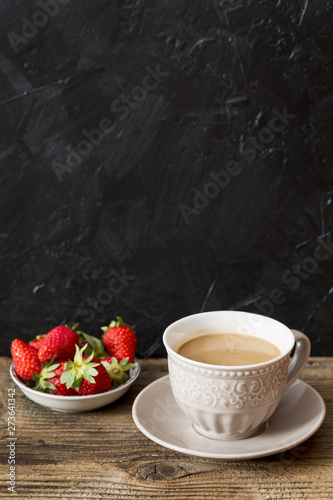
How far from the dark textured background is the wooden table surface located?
→ 29 cm

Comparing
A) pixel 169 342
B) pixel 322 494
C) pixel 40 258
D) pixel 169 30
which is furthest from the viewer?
pixel 40 258

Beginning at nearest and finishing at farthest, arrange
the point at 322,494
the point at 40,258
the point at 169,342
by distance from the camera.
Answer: the point at 322,494
the point at 169,342
the point at 40,258

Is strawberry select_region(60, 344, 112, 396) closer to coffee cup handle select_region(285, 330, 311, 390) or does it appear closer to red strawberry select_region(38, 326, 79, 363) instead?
red strawberry select_region(38, 326, 79, 363)

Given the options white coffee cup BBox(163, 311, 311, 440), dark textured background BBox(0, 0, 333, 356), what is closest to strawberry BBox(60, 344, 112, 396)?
white coffee cup BBox(163, 311, 311, 440)

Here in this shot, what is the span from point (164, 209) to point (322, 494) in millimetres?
585

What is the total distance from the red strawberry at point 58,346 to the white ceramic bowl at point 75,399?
63mm

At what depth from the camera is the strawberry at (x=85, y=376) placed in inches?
33.5

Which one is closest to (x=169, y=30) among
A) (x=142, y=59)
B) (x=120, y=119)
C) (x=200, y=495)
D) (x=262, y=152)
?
(x=142, y=59)

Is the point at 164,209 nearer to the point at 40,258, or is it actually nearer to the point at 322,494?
the point at 40,258

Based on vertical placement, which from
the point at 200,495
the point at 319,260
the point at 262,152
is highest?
the point at 262,152

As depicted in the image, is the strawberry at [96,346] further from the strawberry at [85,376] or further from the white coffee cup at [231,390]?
the white coffee cup at [231,390]

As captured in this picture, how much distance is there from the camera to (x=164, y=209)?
105 centimetres

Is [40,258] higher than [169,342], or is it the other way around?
[40,258]

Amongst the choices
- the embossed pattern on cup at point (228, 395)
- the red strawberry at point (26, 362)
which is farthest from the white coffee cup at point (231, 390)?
the red strawberry at point (26, 362)
